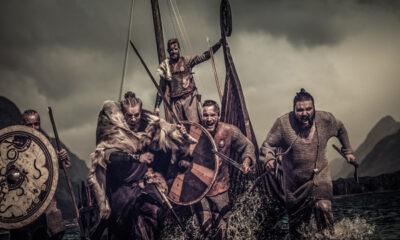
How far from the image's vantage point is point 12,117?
15406 millimetres

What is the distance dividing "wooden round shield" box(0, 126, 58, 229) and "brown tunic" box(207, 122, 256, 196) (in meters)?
3.11

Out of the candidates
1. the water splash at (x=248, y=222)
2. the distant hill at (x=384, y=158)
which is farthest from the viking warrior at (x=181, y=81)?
the distant hill at (x=384, y=158)

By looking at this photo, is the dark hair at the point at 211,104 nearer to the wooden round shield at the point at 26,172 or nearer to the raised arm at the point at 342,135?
the raised arm at the point at 342,135

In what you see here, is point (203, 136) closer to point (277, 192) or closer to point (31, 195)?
point (277, 192)

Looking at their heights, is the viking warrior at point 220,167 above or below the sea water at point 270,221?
above

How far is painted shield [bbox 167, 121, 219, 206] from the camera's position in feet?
22.5

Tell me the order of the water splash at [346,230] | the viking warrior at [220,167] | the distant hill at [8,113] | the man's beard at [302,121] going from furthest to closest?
the distant hill at [8,113], the viking warrior at [220,167], the man's beard at [302,121], the water splash at [346,230]

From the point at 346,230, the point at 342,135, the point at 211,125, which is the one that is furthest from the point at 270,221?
the point at 211,125

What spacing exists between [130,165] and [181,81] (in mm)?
2221

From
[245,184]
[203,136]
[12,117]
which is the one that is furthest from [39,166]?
[12,117]

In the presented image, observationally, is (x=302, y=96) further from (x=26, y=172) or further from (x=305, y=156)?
(x=26, y=172)

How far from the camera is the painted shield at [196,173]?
6.84 meters

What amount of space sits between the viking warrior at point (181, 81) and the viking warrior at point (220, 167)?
1.84 ft

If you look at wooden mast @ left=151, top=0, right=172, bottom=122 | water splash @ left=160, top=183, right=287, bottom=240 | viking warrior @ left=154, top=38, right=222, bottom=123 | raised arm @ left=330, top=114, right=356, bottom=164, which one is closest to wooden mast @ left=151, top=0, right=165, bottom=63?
wooden mast @ left=151, top=0, right=172, bottom=122
